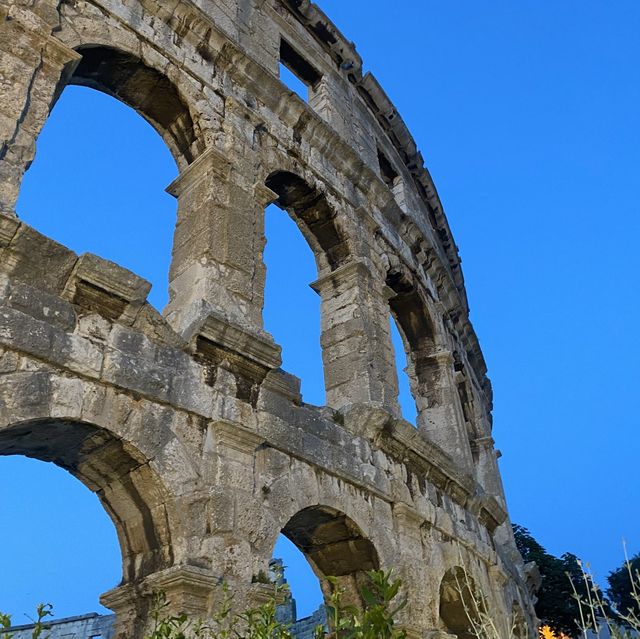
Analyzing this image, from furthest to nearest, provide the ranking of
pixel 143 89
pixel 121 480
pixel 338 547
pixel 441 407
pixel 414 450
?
pixel 441 407 → pixel 414 450 → pixel 143 89 → pixel 338 547 → pixel 121 480

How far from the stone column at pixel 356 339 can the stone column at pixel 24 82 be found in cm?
364

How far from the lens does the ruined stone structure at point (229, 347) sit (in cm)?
416

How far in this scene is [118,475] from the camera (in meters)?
4.36

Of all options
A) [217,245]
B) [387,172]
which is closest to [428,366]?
[387,172]

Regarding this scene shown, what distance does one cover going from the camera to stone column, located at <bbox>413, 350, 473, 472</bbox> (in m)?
8.75

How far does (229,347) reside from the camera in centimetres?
499

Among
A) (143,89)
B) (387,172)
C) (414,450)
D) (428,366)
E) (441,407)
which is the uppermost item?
(387,172)

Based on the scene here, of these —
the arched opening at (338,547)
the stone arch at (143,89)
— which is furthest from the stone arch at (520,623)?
the stone arch at (143,89)

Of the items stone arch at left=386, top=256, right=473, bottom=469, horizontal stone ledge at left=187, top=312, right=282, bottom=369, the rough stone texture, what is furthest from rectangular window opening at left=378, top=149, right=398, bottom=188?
the rough stone texture

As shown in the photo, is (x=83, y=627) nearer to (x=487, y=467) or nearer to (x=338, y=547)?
(x=487, y=467)

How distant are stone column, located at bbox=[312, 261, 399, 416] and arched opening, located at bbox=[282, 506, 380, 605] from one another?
1441mm

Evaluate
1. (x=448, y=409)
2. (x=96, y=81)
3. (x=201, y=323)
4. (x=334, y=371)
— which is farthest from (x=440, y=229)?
(x=201, y=323)

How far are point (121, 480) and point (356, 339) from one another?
3384mm

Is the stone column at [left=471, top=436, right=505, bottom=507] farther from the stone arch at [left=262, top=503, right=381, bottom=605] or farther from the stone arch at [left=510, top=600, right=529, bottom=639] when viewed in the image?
the stone arch at [left=262, top=503, right=381, bottom=605]
